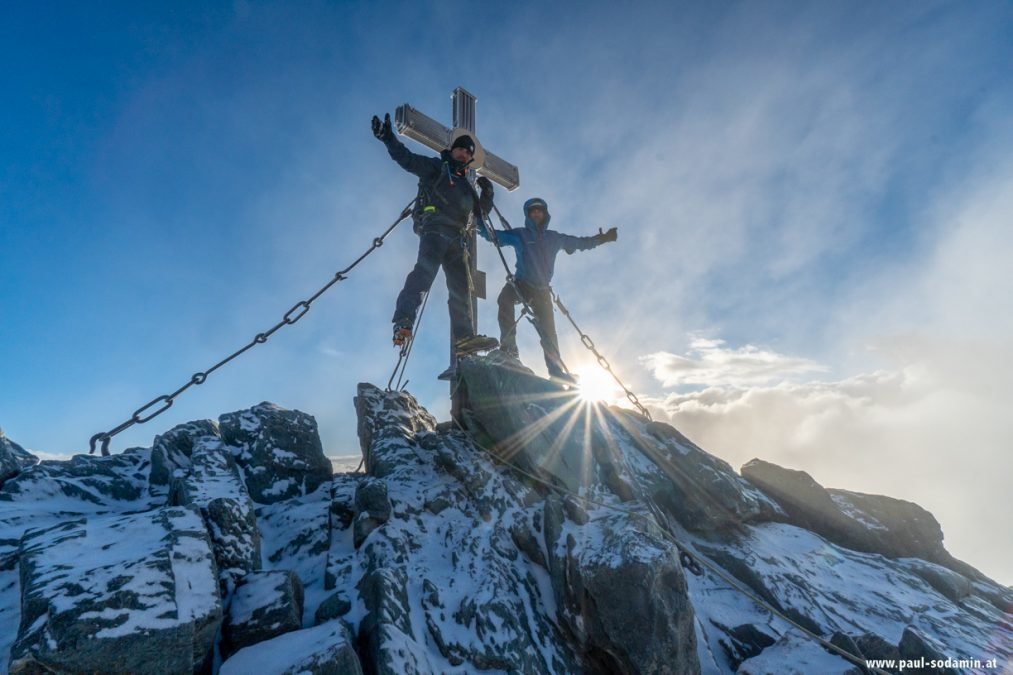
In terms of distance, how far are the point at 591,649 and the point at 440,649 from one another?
1.74 metres

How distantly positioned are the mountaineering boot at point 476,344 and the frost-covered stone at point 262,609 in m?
5.06

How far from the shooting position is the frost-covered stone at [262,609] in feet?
12.5

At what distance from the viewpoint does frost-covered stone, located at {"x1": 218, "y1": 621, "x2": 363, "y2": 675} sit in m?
3.42

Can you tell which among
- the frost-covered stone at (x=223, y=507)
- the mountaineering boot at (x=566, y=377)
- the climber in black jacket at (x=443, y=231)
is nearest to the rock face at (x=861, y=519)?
the mountaineering boot at (x=566, y=377)

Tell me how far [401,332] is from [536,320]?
3.34 m

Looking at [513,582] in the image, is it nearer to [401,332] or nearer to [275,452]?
[275,452]

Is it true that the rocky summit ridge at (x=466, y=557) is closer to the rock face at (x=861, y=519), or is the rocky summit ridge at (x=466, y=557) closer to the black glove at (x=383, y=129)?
the rock face at (x=861, y=519)

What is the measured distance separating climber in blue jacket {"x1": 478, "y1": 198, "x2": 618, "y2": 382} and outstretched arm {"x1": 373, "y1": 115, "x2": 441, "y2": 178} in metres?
1.65

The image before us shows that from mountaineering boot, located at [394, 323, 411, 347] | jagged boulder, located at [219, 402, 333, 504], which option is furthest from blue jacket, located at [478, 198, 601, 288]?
jagged boulder, located at [219, 402, 333, 504]

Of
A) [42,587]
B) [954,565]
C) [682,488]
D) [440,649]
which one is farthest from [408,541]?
[954,565]

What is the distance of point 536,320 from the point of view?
10328 millimetres

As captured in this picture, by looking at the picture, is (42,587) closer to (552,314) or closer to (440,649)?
(440,649)

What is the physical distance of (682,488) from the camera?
26.2ft

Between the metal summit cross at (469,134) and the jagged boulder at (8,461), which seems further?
the metal summit cross at (469,134)
